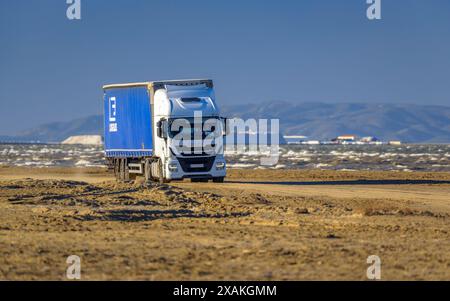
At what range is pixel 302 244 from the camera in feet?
55.4

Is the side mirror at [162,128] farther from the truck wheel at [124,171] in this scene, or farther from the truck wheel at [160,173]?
the truck wheel at [124,171]

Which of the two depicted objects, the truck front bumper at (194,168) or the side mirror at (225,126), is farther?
the side mirror at (225,126)

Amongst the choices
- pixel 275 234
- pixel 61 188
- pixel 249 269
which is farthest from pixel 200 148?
pixel 249 269

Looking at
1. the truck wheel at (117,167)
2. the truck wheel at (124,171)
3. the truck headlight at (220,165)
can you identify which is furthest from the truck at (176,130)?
the truck wheel at (117,167)

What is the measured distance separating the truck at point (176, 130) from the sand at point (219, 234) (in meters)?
3.15

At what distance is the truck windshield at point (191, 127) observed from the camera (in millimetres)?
35750

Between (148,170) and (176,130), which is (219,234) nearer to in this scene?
(176,130)

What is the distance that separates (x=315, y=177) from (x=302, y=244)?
3152cm

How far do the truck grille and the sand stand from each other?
322cm

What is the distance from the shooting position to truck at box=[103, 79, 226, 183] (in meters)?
35.8

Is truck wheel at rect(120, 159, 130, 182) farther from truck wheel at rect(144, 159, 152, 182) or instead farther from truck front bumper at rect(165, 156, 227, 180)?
truck front bumper at rect(165, 156, 227, 180)

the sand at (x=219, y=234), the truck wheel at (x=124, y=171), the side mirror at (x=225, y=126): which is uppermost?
the side mirror at (x=225, y=126)
